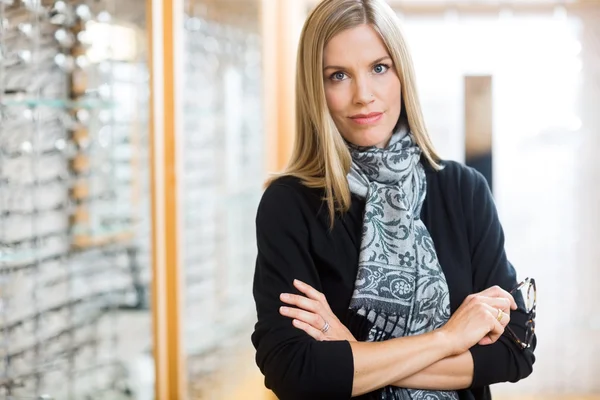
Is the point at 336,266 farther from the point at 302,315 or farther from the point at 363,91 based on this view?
the point at 363,91

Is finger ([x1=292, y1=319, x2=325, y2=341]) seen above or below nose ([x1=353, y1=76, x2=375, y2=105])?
below

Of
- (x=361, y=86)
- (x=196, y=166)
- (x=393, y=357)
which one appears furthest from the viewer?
(x=196, y=166)

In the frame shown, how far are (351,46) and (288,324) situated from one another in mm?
529

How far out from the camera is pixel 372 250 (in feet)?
4.74

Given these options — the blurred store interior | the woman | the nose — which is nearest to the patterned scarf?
the woman

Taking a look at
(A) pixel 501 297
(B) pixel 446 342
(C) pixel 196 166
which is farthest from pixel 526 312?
(C) pixel 196 166

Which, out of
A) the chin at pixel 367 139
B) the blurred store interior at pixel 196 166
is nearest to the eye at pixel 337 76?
the chin at pixel 367 139

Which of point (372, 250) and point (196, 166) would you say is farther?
point (196, 166)

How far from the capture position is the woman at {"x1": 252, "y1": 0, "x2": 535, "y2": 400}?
4.49 feet

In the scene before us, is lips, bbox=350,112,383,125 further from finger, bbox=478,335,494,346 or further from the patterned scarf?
finger, bbox=478,335,494,346

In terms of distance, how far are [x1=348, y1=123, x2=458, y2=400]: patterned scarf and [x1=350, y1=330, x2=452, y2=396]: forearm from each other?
0.22 ft

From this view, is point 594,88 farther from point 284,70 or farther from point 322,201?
point 322,201

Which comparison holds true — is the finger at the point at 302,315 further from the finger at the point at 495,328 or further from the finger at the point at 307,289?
the finger at the point at 495,328

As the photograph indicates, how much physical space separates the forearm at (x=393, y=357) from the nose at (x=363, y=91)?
0.45m
